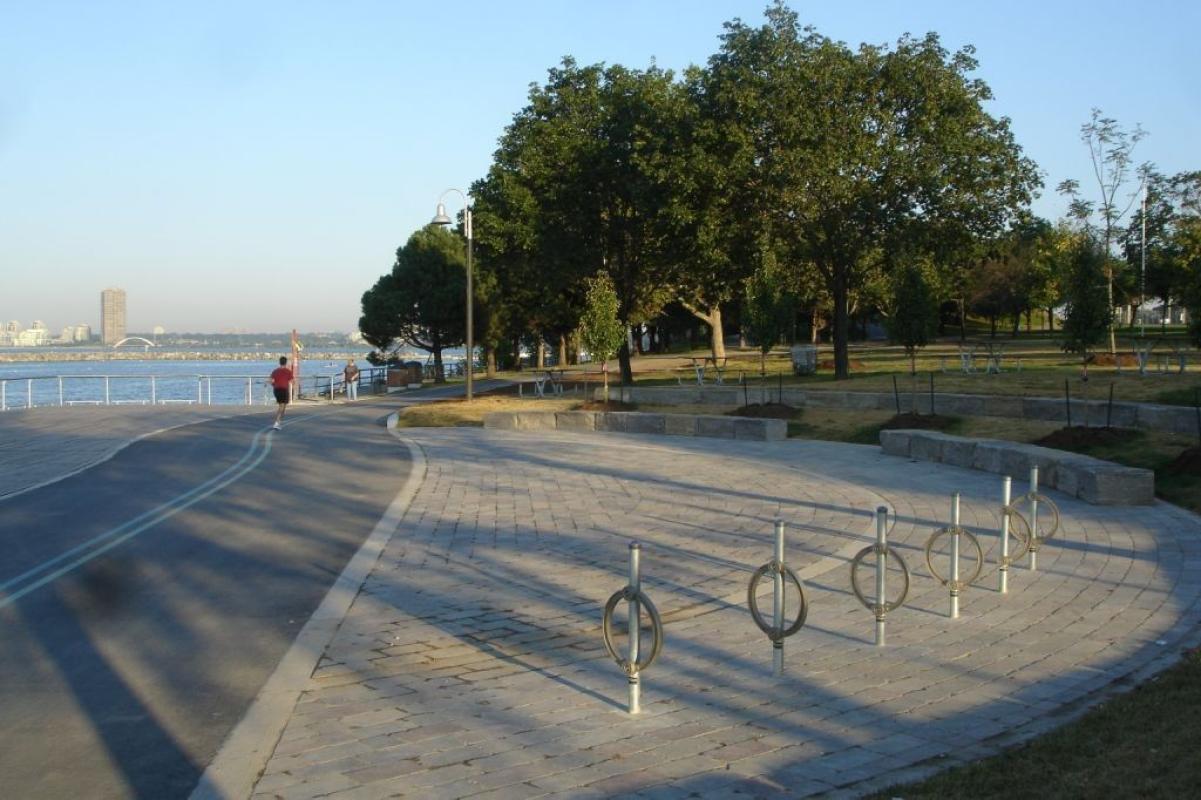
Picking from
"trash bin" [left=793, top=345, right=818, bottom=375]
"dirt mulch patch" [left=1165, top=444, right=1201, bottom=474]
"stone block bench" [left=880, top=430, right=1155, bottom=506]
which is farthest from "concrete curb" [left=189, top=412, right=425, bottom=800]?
"trash bin" [left=793, top=345, right=818, bottom=375]

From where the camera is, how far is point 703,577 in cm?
908

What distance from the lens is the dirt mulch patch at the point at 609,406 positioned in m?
27.9

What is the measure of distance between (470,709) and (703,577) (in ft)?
11.8

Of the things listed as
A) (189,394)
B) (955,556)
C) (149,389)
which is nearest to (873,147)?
(955,556)

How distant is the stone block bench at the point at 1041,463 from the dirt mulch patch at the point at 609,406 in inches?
377

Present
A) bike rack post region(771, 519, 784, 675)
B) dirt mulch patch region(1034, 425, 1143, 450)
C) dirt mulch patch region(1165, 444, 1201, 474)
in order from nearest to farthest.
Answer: bike rack post region(771, 519, 784, 675) < dirt mulch patch region(1165, 444, 1201, 474) < dirt mulch patch region(1034, 425, 1143, 450)

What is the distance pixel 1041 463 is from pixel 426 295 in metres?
56.4

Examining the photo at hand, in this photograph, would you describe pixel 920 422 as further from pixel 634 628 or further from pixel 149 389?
pixel 149 389

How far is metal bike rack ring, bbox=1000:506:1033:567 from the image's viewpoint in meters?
8.35

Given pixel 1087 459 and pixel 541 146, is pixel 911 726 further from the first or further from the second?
pixel 541 146

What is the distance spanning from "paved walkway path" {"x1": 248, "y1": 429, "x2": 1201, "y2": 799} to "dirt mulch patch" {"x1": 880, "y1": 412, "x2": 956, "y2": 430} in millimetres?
7225

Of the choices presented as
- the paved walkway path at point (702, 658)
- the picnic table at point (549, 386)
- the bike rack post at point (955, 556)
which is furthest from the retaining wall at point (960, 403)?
the bike rack post at point (955, 556)

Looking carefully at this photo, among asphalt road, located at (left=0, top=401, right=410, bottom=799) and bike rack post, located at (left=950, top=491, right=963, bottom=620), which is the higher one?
bike rack post, located at (left=950, top=491, right=963, bottom=620)

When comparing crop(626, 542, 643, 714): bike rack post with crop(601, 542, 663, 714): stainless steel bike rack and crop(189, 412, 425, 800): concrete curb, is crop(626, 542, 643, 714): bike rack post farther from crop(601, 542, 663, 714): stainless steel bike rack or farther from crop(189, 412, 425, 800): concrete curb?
crop(189, 412, 425, 800): concrete curb
